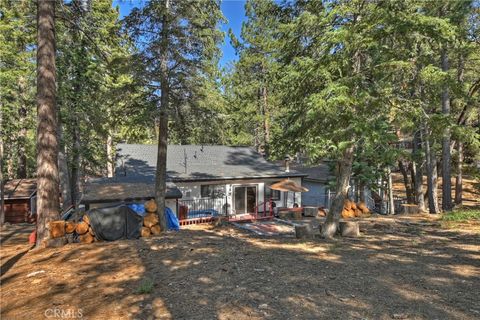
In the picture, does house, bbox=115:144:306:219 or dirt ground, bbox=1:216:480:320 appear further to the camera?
house, bbox=115:144:306:219

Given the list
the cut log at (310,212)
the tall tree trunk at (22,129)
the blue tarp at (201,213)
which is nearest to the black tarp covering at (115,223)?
the blue tarp at (201,213)

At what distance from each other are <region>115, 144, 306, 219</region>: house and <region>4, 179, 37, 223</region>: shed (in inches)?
415

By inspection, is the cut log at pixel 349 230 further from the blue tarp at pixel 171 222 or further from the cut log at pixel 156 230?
the blue tarp at pixel 171 222

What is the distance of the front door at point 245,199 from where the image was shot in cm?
2012

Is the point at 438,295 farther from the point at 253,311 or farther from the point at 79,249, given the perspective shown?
the point at 79,249

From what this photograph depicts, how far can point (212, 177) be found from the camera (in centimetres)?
1870

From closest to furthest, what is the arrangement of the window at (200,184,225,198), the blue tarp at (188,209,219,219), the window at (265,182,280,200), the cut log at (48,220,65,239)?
the cut log at (48,220,65,239), the blue tarp at (188,209,219,219), the window at (200,184,225,198), the window at (265,182,280,200)

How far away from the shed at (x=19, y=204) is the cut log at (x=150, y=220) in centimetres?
1784

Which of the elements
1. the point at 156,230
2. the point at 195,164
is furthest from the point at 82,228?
the point at 195,164

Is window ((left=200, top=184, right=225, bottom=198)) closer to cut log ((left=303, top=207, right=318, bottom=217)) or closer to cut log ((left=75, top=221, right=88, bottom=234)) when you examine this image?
cut log ((left=303, top=207, right=318, bottom=217))

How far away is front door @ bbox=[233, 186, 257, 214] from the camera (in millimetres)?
20125

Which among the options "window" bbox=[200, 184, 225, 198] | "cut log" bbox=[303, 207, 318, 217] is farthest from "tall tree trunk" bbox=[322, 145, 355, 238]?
"window" bbox=[200, 184, 225, 198]

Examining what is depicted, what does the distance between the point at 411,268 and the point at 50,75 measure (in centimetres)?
1131

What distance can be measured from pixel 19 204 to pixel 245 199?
18584mm
